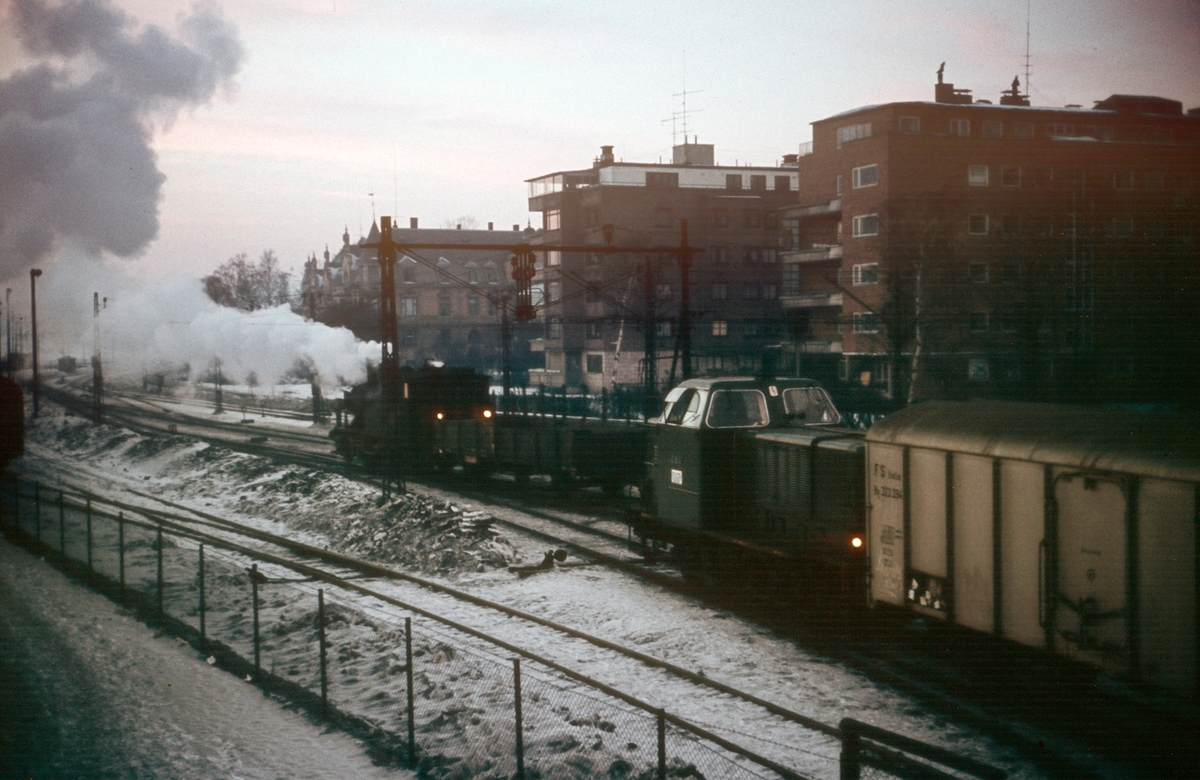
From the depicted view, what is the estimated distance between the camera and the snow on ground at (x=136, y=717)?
9.12 meters

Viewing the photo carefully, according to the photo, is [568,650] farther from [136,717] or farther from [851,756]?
[851,756]

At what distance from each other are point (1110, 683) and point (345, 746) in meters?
8.37

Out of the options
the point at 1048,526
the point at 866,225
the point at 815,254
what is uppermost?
the point at 866,225

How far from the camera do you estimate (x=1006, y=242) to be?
170 ft

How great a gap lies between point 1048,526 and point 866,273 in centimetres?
4426

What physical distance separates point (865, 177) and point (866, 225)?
9.01ft

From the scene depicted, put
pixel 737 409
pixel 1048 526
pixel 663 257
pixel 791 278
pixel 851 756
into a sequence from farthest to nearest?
pixel 663 257, pixel 791 278, pixel 737 409, pixel 1048 526, pixel 851 756

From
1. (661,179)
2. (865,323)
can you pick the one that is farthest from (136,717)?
(661,179)

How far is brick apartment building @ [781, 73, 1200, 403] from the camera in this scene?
46.6 m

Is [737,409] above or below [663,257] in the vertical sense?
below

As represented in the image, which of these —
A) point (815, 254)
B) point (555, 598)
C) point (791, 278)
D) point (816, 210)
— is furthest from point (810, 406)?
point (791, 278)

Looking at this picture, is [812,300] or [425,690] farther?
[812,300]

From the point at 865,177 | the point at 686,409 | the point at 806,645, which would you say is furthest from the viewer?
the point at 865,177

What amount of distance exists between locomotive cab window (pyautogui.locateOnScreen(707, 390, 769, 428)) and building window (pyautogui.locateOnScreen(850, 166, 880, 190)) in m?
39.8
